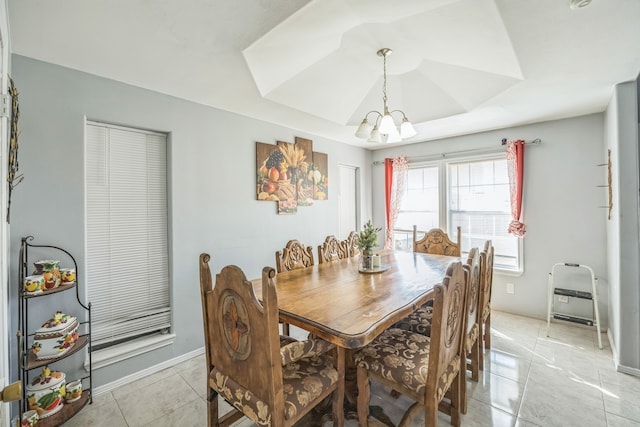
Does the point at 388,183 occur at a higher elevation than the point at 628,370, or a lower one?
higher

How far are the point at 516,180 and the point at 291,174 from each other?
111 inches

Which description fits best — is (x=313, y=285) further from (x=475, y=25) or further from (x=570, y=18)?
(x=570, y=18)

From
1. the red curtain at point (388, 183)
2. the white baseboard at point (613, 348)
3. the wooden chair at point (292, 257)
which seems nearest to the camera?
the white baseboard at point (613, 348)

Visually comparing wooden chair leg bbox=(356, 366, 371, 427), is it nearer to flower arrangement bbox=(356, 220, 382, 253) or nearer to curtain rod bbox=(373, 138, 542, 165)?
flower arrangement bbox=(356, 220, 382, 253)

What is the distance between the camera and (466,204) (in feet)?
13.4

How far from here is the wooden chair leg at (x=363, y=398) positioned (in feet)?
5.27

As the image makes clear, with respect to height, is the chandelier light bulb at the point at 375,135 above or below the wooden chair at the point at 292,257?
above

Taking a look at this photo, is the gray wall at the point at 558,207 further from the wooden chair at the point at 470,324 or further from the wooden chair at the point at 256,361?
the wooden chair at the point at 256,361

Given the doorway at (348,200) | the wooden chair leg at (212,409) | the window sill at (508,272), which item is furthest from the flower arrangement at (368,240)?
the window sill at (508,272)

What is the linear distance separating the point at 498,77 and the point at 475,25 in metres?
0.82

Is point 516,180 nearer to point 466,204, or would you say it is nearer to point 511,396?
point 466,204

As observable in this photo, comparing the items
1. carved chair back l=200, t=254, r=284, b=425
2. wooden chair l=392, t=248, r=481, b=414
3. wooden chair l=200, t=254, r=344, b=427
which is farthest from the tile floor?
carved chair back l=200, t=254, r=284, b=425

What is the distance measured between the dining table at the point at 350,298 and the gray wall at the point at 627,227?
1.41m

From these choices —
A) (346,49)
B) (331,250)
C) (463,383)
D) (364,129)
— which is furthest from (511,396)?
(346,49)
